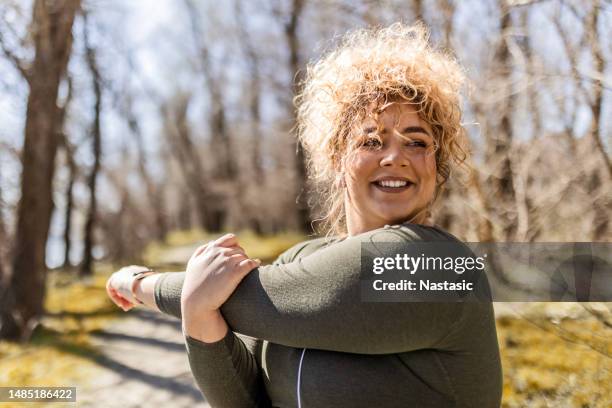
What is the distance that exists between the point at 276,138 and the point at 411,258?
16194mm

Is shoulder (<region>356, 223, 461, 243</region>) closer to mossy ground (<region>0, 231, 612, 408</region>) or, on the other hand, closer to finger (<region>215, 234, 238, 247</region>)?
finger (<region>215, 234, 238, 247</region>)

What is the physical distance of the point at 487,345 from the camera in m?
1.15

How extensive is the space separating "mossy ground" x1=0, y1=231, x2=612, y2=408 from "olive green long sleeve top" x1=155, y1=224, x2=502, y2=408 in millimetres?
1240

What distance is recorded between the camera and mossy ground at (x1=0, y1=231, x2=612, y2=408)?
2.36 m

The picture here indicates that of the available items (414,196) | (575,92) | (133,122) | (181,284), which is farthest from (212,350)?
(133,122)

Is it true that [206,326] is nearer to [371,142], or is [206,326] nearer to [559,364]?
[371,142]

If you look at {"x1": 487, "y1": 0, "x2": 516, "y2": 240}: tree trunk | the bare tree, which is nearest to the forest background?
{"x1": 487, "y1": 0, "x2": 516, "y2": 240}: tree trunk

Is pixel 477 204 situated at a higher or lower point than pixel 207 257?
lower

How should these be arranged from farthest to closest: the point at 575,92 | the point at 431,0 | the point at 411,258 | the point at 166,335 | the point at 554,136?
the point at 166,335 → the point at 431,0 → the point at 554,136 → the point at 575,92 → the point at 411,258

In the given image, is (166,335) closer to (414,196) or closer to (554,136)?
(554,136)

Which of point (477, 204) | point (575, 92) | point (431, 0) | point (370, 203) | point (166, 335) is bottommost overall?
point (166, 335)

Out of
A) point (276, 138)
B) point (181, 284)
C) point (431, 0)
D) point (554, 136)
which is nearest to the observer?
point (181, 284)

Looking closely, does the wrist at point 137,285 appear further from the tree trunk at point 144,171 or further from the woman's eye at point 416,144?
the tree trunk at point 144,171

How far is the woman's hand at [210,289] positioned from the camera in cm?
112
